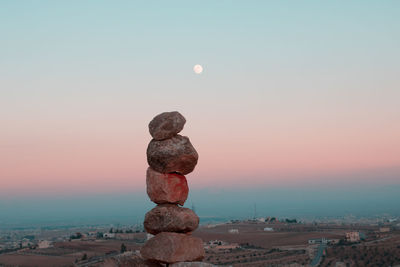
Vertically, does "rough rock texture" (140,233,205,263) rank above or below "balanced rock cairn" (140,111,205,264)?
below

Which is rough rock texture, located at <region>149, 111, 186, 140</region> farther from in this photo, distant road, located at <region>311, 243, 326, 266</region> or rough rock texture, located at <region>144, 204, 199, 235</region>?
distant road, located at <region>311, 243, 326, 266</region>

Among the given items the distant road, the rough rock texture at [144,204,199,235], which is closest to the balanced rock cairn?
the rough rock texture at [144,204,199,235]

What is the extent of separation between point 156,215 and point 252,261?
4728 cm

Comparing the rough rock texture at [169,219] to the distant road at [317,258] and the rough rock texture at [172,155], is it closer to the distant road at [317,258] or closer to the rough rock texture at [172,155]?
the rough rock texture at [172,155]

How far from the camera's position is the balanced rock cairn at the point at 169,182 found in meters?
16.9

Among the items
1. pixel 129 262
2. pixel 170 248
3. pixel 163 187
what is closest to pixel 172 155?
pixel 163 187

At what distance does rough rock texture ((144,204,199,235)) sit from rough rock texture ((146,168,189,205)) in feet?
1.01

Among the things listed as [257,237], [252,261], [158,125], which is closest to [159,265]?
[158,125]

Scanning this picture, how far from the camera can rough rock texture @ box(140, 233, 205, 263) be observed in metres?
16.4

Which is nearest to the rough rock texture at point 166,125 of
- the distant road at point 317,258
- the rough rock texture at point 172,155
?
the rough rock texture at point 172,155

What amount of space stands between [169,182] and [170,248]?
2.25 meters

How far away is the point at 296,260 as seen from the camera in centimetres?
6156

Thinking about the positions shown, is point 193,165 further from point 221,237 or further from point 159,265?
point 221,237

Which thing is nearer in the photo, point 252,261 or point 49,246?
point 252,261
